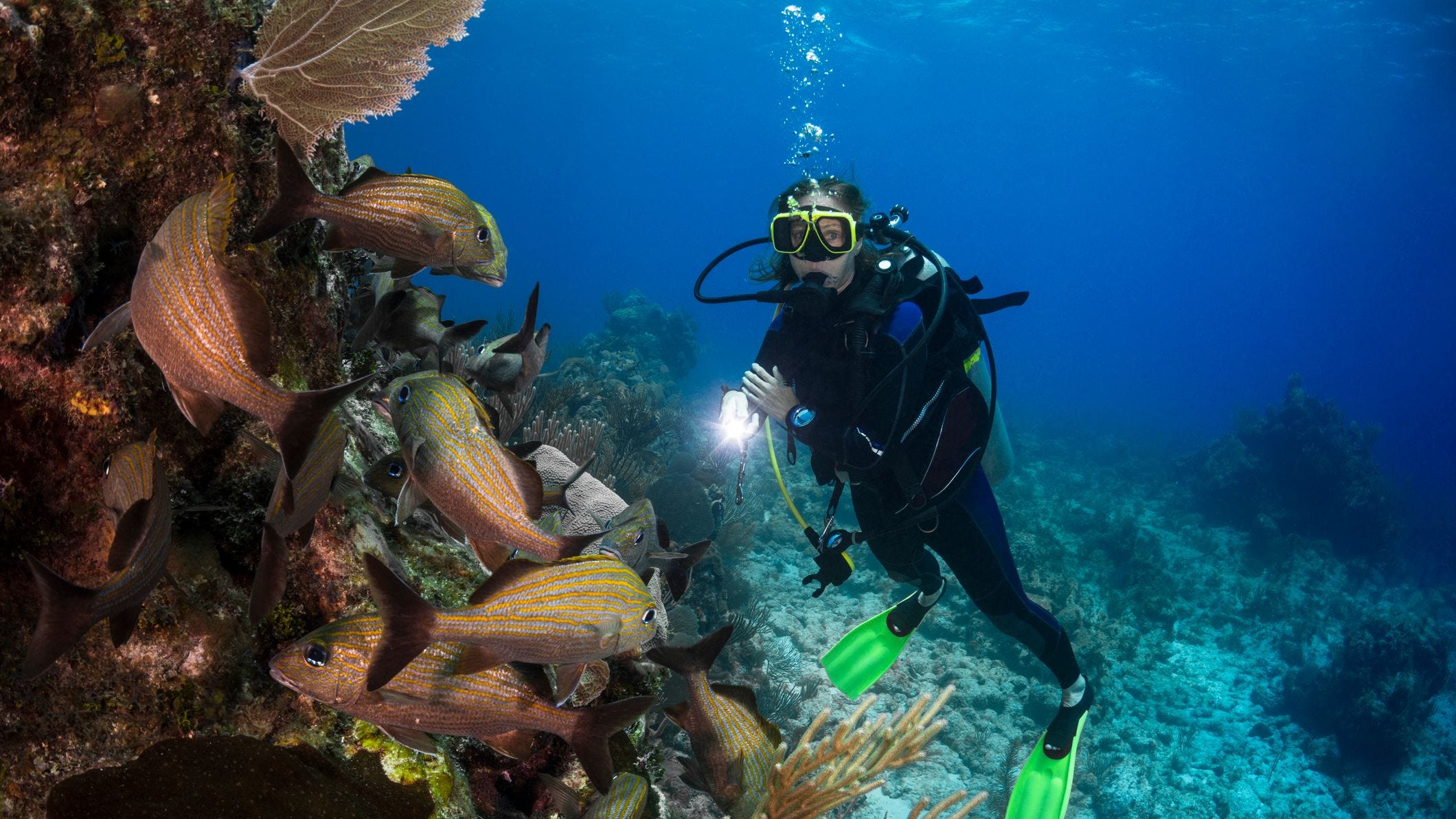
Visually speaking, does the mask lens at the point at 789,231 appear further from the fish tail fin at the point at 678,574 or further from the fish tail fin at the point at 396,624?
the fish tail fin at the point at 396,624

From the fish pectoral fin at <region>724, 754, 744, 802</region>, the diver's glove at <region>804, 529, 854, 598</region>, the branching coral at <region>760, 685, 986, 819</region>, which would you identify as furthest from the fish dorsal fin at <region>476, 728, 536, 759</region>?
the diver's glove at <region>804, 529, 854, 598</region>

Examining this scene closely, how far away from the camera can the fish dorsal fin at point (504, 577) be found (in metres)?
1.39

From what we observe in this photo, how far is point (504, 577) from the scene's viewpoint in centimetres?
142

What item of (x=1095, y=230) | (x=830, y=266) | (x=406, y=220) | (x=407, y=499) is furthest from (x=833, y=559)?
(x=1095, y=230)

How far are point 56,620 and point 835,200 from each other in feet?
17.9

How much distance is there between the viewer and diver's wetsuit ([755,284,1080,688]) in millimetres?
4977

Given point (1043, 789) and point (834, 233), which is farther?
point (1043, 789)

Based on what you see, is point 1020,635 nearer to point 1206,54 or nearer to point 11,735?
point 11,735

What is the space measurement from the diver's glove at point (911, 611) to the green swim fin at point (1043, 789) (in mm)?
1414

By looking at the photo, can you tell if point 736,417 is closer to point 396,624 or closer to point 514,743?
Result: point 514,743

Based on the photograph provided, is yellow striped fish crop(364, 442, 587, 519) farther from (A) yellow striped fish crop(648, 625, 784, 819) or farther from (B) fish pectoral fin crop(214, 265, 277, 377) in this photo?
(A) yellow striped fish crop(648, 625, 784, 819)

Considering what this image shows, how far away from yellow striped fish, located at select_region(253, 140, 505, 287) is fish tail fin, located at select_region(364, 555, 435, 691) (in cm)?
99

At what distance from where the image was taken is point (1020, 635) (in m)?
5.77

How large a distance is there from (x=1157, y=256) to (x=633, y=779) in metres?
165
